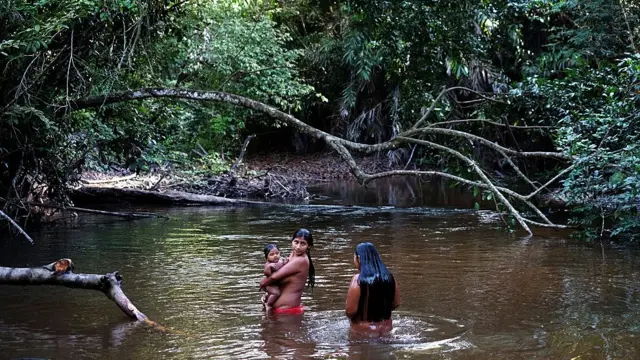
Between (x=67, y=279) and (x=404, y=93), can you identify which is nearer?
(x=67, y=279)

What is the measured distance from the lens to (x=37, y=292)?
9555 millimetres

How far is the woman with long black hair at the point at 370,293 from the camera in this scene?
280 inches

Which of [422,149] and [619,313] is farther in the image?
[422,149]

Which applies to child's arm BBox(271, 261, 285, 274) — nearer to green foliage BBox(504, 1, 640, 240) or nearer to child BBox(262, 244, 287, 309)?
child BBox(262, 244, 287, 309)

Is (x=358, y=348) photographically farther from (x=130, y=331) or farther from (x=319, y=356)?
(x=130, y=331)

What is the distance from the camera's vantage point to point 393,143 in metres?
11.8

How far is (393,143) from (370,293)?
16.1ft

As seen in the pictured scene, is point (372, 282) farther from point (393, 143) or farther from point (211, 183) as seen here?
point (211, 183)

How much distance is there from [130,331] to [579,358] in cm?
408

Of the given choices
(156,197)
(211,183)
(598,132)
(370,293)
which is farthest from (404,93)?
(211,183)

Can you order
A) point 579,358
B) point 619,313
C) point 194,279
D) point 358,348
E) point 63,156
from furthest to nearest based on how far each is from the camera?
1. point 63,156
2. point 194,279
3. point 619,313
4. point 358,348
5. point 579,358

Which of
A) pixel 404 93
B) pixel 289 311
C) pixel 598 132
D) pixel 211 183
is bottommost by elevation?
pixel 289 311

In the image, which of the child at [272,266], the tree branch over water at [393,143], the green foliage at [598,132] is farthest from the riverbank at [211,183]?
the child at [272,266]

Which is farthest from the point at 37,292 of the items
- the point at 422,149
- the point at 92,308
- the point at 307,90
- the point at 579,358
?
the point at 422,149
